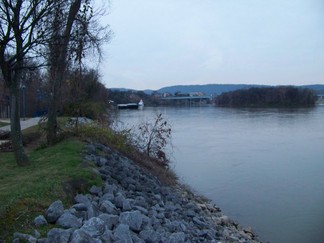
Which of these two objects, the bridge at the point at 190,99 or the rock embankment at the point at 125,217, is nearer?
the rock embankment at the point at 125,217

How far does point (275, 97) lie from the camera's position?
8556 centimetres

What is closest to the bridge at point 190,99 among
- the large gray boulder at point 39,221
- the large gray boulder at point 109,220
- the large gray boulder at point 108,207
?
the large gray boulder at point 108,207

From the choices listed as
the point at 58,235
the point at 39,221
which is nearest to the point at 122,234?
the point at 58,235

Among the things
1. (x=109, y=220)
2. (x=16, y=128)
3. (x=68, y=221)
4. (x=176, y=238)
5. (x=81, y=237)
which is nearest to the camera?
(x=81, y=237)

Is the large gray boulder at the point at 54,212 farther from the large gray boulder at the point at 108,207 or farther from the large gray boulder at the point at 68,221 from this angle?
the large gray boulder at the point at 108,207

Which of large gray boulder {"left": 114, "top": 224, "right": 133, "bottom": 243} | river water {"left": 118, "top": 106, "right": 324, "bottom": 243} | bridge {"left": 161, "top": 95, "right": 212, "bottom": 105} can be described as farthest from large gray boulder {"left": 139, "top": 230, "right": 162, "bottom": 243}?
bridge {"left": 161, "top": 95, "right": 212, "bottom": 105}

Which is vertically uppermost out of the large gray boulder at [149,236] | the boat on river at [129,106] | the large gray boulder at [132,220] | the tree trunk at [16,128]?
the tree trunk at [16,128]

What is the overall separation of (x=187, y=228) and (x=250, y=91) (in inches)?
3498

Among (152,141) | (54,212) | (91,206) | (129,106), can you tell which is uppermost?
(54,212)

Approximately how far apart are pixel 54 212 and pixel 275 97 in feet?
277

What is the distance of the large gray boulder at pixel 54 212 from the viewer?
5.28 metres

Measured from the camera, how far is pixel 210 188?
15445 mm

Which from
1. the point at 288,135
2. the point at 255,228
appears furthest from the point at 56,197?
the point at 288,135

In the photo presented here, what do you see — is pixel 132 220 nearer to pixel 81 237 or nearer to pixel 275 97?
pixel 81 237
